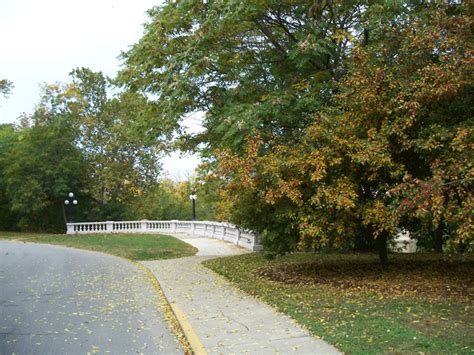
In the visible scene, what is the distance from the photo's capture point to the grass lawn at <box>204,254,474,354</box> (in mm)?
6316

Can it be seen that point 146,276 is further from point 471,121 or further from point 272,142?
point 471,121

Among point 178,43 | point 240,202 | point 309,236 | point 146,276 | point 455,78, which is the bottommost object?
point 146,276

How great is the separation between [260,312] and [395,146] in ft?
13.7

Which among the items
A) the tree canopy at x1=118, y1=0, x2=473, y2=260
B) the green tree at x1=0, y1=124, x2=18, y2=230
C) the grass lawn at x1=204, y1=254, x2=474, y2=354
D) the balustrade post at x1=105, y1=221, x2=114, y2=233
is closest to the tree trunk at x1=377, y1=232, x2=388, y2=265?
the tree canopy at x1=118, y1=0, x2=473, y2=260

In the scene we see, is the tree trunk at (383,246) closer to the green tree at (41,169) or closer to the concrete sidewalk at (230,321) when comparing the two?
the concrete sidewalk at (230,321)

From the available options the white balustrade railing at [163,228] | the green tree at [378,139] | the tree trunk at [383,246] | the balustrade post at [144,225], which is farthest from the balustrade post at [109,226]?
the green tree at [378,139]

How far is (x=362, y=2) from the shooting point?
1280cm

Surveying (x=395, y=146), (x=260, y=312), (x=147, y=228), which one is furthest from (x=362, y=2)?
(x=147, y=228)

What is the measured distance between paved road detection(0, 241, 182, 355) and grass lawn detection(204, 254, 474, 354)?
6.90ft

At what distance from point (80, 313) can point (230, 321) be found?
2.87 meters

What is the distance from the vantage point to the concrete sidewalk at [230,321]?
6383 millimetres

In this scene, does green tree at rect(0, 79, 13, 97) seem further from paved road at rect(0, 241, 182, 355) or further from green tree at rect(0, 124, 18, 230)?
paved road at rect(0, 241, 182, 355)

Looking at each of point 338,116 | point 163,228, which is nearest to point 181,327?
point 338,116

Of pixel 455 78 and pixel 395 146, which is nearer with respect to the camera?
pixel 455 78
